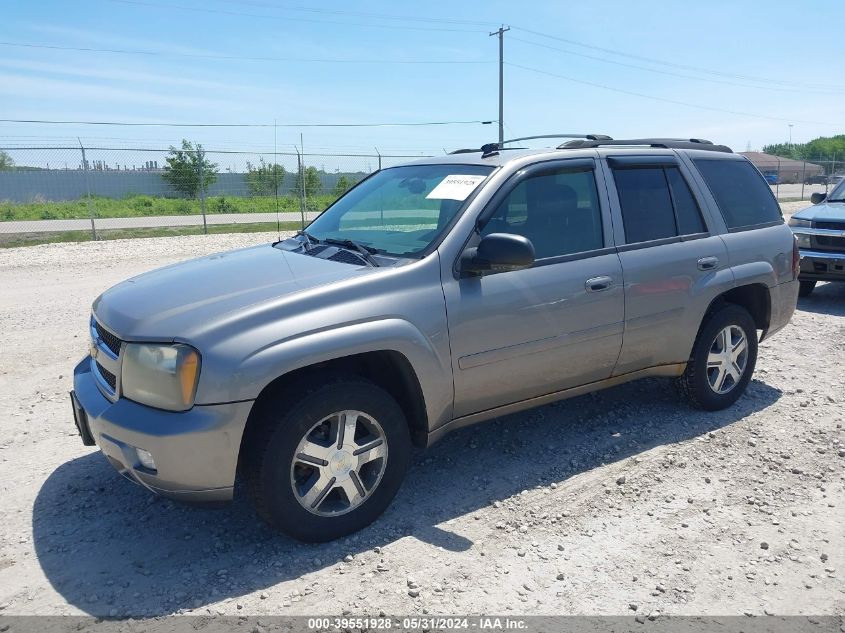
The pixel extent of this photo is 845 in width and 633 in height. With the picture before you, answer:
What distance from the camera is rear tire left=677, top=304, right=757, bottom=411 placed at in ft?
15.5

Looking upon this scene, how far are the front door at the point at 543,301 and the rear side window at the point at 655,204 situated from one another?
217 mm

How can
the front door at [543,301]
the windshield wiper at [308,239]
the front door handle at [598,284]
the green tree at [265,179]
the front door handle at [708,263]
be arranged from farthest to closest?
the green tree at [265,179]
the front door handle at [708,263]
the windshield wiper at [308,239]
the front door handle at [598,284]
the front door at [543,301]

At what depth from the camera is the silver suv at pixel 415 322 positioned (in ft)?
9.65

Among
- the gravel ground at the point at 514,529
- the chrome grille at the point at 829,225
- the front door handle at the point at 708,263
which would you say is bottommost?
the gravel ground at the point at 514,529

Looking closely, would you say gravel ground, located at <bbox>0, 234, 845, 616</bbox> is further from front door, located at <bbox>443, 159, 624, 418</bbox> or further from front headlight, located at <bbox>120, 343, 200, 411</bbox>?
front headlight, located at <bbox>120, 343, 200, 411</bbox>

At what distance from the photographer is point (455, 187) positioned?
3877 millimetres

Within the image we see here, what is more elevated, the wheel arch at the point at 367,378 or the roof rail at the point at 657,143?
the roof rail at the point at 657,143

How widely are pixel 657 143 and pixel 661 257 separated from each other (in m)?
1.00

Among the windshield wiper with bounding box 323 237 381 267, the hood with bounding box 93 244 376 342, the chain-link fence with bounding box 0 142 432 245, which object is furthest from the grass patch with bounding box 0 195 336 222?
the hood with bounding box 93 244 376 342

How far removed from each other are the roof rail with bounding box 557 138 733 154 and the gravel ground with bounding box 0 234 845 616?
1901 millimetres

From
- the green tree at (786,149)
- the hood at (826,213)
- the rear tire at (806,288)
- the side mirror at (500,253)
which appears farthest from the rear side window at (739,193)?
the green tree at (786,149)

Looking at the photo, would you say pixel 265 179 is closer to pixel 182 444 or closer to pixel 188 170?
pixel 188 170

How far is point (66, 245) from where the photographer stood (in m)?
14.4

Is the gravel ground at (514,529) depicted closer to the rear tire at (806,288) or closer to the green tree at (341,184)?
the rear tire at (806,288)
